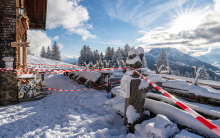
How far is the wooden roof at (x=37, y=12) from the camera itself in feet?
27.0

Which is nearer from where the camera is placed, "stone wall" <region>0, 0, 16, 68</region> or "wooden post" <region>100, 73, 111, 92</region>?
"stone wall" <region>0, 0, 16, 68</region>

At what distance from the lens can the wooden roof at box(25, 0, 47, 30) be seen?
8.24 meters

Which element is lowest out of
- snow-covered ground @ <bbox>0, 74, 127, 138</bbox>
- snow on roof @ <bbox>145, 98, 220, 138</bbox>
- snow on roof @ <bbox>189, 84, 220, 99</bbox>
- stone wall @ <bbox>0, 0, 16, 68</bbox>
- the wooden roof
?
snow-covered ground @ <bbox>0, 74, 127, 138</bbox>

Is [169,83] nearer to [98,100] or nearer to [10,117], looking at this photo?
[98,100]

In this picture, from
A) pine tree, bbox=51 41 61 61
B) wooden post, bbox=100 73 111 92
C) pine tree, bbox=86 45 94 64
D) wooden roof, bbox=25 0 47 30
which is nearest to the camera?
wooden post, bbox=100 73 111 92

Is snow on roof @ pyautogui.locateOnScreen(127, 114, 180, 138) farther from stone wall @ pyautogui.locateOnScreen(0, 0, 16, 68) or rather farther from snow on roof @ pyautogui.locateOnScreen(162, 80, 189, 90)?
stone wall @ pyautogui.locateOnScreen(0, 0, 16, 68)

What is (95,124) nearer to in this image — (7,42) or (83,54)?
(7,42)

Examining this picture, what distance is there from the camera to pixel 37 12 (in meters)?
8.95

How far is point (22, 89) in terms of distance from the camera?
222 inches

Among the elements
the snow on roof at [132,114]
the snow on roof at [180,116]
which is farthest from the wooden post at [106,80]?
the snow on roof at [132,114]

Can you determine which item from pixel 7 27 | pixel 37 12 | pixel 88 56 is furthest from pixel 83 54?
pixel 7 27

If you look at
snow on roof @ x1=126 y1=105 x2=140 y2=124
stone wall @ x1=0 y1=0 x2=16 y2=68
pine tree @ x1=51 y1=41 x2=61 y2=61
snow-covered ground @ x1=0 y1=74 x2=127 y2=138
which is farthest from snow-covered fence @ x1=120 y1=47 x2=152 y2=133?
pine tree @ x1=51 y1=41 x2=61 y2=61

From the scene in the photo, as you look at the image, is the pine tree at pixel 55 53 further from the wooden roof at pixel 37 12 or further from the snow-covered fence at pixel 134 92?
the snow-covered fence at pixel 134 92

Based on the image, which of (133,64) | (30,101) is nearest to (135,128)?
(133,64)
